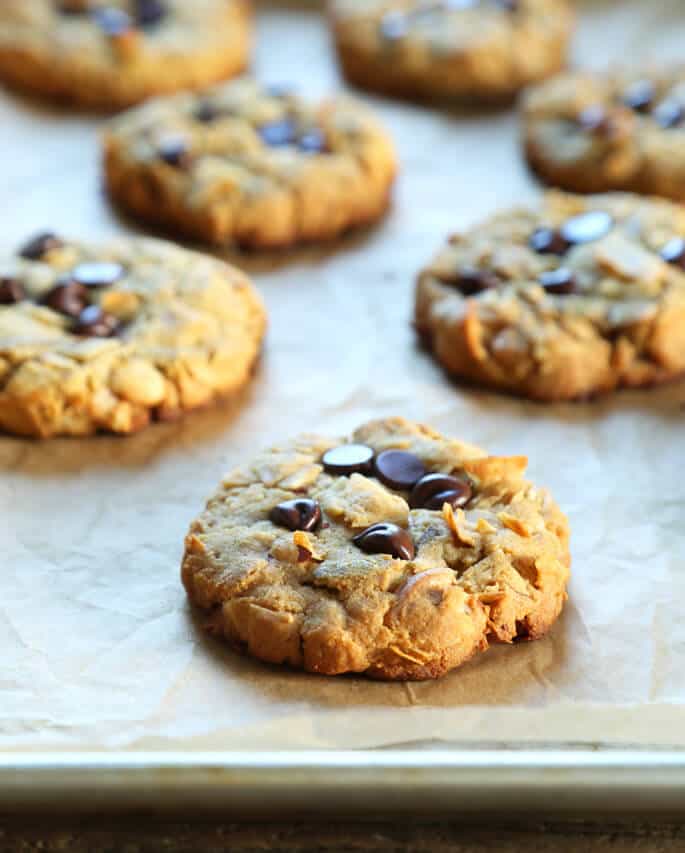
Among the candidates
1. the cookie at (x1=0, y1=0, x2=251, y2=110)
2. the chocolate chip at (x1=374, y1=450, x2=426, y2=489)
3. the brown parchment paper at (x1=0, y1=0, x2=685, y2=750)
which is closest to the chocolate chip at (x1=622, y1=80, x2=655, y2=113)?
the brown parchment paper at (x1=0, y1=0, x2=685, y2=750)

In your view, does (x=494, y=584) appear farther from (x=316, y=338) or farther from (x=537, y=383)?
(x=316, y=338)

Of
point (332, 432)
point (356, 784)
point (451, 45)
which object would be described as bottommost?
point (332, 432)

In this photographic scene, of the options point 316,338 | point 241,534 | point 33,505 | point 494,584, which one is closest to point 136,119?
point 316,338

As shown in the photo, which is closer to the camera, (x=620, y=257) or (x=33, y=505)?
(x=33, y=505)

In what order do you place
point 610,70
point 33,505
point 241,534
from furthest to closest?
1. point 610,70
2. point 33,505
3. point 241,534

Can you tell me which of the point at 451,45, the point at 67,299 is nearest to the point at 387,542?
the point at 67,299

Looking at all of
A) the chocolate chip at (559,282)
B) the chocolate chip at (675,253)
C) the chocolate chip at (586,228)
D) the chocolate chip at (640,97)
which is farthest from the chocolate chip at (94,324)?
the chocolate chip at (640,97)

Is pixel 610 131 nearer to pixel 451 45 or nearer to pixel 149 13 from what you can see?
pixel 451 45
